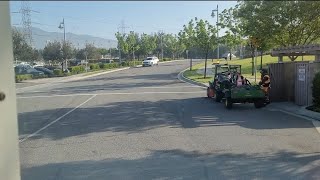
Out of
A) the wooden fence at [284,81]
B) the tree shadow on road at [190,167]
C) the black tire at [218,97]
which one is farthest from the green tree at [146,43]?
the tree shadow on road at [190,167]

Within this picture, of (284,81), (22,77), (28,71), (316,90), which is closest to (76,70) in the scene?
(28,71)

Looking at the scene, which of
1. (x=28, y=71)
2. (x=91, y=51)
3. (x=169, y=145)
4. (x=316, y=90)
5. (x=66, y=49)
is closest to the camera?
(x=169, y=145)

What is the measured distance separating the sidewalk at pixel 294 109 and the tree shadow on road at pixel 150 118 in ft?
1.92

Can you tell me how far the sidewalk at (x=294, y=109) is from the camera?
36.2ft

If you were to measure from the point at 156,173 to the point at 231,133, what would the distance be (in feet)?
12.3

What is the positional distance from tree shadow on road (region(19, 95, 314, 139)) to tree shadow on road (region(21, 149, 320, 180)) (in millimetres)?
2800

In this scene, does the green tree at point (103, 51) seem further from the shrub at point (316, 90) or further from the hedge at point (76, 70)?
the shrub at point (316, 90)

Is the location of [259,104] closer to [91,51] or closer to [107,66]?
[107,66]

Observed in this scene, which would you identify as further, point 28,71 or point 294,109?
point 28,71

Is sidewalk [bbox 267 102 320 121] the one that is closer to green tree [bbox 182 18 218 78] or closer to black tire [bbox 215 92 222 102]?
black tire [bbox 215 92 222 102]

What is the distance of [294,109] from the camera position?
12531 millimetres

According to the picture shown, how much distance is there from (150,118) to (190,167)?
566 cm

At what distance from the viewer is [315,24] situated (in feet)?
51.5

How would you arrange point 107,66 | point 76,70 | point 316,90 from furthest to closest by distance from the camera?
1. point 107,66
2. point 76,70
3. point 316,90
